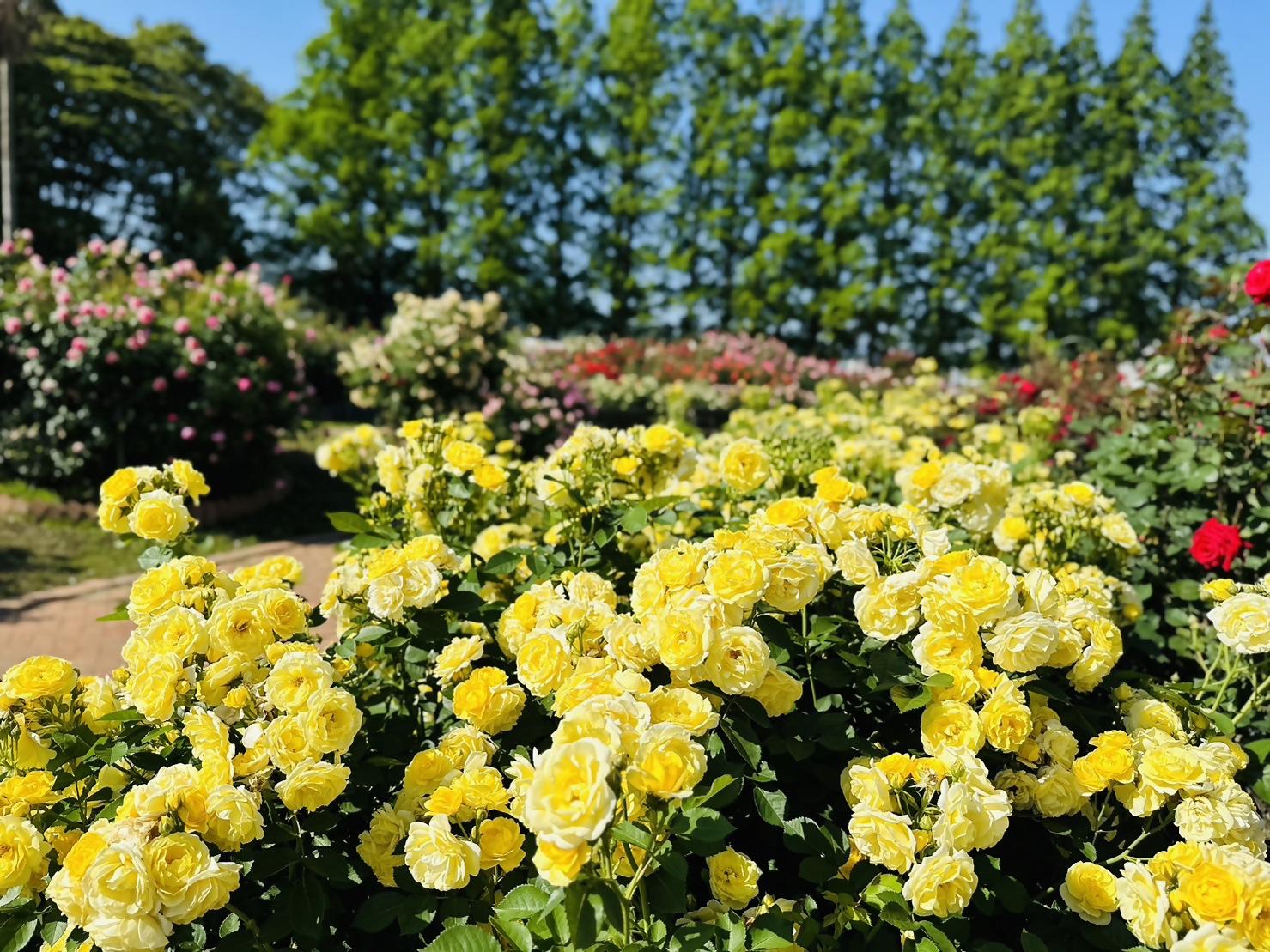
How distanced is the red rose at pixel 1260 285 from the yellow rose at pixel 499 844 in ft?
8.41

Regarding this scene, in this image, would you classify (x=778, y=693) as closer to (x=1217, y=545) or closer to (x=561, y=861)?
(x=561, y=861)

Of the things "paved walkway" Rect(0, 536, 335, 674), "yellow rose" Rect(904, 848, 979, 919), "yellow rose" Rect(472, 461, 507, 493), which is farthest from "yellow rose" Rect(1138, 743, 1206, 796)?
"paved walkway" Rect(0, 536, 335, 674)

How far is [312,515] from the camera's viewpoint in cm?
730

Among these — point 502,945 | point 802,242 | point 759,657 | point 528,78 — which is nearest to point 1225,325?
point 759,657

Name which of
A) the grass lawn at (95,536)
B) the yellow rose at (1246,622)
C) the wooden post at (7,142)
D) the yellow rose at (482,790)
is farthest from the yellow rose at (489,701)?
the wooden post at (7,142)

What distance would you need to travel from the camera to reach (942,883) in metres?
1.14

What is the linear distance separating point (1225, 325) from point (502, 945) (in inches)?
144

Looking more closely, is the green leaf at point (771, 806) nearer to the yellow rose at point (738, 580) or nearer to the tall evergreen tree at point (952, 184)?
the yellow rose at point (738, 580)

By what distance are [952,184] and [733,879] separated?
20419mm

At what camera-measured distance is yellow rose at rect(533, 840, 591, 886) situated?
937 millimetres

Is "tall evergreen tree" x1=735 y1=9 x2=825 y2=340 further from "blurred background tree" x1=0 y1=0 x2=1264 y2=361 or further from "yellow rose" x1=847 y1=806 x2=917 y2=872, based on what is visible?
"yellow rose" x1=847 y1=806 x2=917 y2=872

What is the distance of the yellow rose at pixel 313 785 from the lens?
1.21m

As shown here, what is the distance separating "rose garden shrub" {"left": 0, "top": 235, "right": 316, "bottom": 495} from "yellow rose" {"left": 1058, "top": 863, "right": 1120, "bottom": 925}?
6656 mm

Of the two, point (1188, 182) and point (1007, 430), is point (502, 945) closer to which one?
point (1007, 430)
